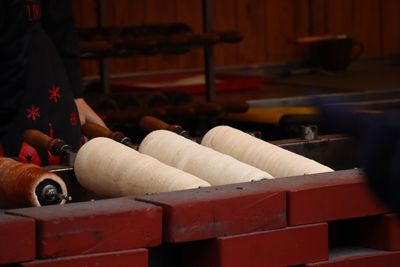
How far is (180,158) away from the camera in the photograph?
2.22m

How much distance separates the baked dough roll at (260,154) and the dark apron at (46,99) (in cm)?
65

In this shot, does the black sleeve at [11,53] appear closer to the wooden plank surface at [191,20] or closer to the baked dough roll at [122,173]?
the baked dough roll at [122,173]

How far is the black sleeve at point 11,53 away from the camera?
2.73 m

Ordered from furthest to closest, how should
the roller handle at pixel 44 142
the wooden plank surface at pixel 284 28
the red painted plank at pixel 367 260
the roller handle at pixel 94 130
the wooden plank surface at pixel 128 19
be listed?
the wooden plank surface at pixel 284 28 → the wooden plank surface at pixel 128 19 → the roller handle at pixel 94 130 → the roller handle at pixel 44 142 → the red painted plank at pixel 367 260

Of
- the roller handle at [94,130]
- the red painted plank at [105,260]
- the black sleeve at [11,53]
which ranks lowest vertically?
the red painted plank at [105,260]

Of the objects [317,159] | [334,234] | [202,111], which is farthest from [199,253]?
[202,111]

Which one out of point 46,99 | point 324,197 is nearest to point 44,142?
point 46,99

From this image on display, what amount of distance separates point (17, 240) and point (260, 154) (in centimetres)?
69

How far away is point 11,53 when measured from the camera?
8.97ft

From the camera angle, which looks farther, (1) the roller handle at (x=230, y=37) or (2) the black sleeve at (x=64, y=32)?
(1) the roller handle at (x=230, y=37)

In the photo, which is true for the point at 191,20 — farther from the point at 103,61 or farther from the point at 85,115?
the point at 85,115

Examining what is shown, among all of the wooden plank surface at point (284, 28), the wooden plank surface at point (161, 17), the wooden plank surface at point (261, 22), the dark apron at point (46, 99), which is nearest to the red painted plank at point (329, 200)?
the dark apron at point (46, 99)

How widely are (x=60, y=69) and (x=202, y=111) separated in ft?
5.84

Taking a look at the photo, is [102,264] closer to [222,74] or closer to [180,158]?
[180,158]
